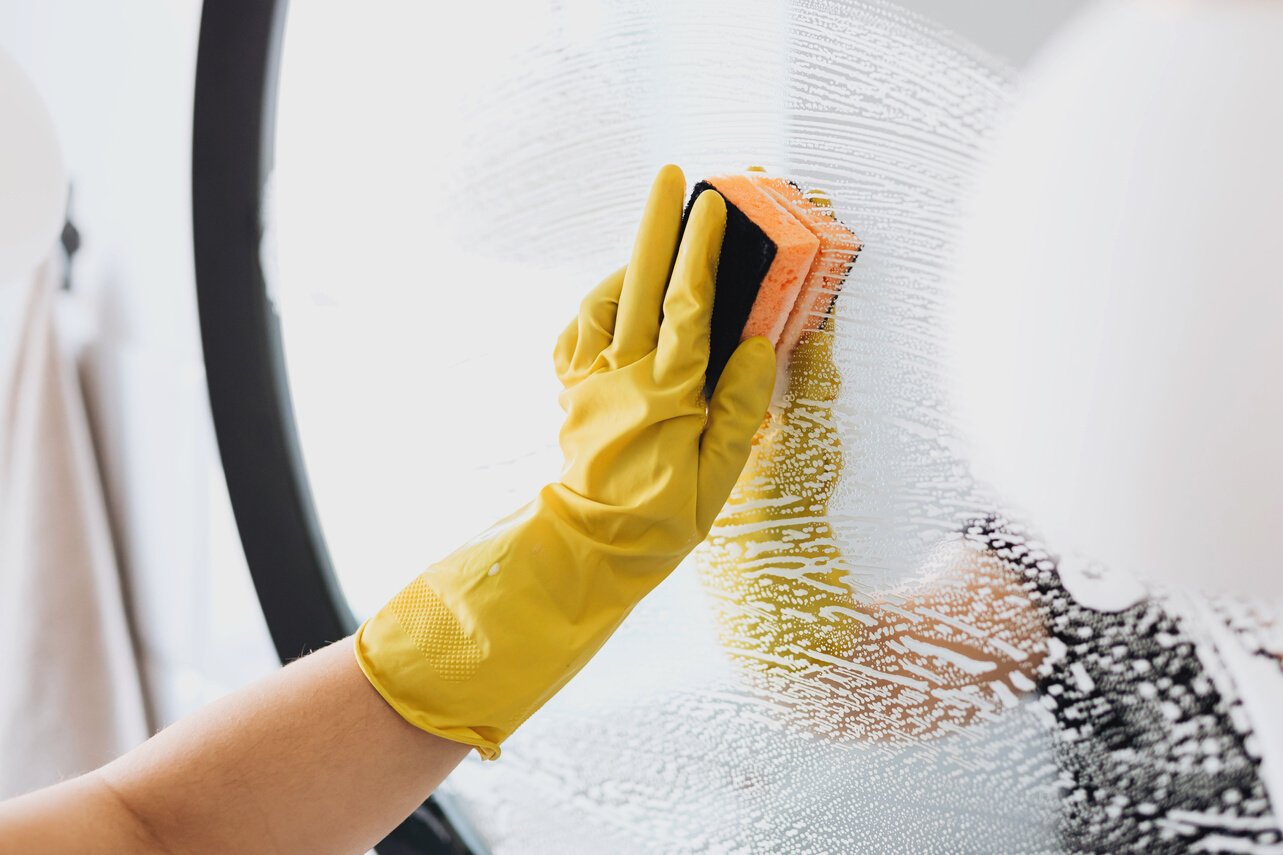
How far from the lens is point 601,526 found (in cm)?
46

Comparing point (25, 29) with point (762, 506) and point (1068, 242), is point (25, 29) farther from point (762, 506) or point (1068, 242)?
point (1068, 242)

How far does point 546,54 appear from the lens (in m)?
0.58

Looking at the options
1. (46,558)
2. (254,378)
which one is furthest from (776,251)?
(46,558)

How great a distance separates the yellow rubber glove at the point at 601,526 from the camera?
441 millimetres

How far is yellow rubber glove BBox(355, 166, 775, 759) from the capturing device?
17.4 inches

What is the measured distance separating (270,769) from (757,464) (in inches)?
13.5

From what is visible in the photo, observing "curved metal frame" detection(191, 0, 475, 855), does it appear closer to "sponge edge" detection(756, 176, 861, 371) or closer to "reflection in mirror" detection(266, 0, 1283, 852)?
"reflection in mirror" detection(266, 0, 1283, 852)

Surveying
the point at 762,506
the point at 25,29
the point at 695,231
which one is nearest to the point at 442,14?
the point at 695,231

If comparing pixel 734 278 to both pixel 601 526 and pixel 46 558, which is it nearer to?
pixel 601 526

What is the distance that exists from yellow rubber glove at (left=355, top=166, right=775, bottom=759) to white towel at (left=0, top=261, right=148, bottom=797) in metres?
0.70

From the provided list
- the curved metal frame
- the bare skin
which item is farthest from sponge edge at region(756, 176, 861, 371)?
the curved metal frame

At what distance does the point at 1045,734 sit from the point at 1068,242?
23cm

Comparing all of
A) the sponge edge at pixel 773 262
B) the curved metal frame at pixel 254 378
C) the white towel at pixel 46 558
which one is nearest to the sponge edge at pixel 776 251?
the sponge edge at pixel 773 262

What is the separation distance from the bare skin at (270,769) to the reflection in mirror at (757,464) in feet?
0.63
